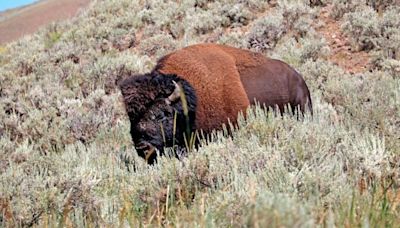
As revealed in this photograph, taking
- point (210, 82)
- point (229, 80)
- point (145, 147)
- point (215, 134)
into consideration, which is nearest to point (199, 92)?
point (210, 82)

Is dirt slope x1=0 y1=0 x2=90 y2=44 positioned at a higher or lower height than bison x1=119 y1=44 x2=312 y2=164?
lower

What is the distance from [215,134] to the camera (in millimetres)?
5102

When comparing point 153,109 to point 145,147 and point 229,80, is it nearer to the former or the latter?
point 145,147

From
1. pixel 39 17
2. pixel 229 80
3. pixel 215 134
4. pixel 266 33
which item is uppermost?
pixel 229 80

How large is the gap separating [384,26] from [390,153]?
21.0 feet

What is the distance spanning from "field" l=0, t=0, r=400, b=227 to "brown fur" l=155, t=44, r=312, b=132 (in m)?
0.26

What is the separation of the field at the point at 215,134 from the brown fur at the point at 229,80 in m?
0.26

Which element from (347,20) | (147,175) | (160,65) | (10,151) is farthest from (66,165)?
(347,20)

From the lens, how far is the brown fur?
5164 millimetres

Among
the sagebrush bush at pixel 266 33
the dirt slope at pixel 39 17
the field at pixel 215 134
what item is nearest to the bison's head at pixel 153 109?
the field at pixel 215 134

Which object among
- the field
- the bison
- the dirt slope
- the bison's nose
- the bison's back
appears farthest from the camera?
the dirt slope

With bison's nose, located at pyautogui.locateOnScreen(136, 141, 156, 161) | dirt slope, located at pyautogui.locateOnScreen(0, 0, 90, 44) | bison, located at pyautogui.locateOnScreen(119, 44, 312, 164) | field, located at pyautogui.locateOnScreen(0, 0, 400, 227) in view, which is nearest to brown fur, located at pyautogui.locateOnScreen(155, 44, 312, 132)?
bison, located at pyautogui.locateOnScreen(119, 44, 312, 164)

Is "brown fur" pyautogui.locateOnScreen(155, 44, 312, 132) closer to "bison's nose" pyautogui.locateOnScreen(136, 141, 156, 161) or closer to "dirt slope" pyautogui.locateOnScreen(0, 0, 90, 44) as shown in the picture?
"bison's nose" pyautogui.locateOnScreen(136, 141, 156, 161)

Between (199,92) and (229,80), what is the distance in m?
0.54
